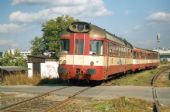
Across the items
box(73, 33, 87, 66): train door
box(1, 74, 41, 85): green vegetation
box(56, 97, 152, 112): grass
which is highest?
box(73, 33, 87, 66): train door

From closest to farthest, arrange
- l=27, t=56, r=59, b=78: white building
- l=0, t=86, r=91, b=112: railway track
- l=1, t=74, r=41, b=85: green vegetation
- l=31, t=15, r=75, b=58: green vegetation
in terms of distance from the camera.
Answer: l=0, t=86, r=91, b=112: railway track < l=1, t=74, r=41, b=85: green vegetation < l=27, t=56, r=59, b=78: white building < l=31, t=15, r=75, b=58: green vegetation

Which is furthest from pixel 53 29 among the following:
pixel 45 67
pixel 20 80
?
pixel 20 80

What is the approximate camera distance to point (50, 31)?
275 ft

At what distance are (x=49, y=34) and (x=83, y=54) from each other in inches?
2532

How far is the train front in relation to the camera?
2044cm

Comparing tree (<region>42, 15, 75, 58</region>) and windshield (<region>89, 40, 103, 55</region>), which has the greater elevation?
tree (<region>42, 15, 75, 58</region>)

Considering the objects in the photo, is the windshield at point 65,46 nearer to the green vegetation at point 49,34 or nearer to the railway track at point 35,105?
the railway track at point 35,105

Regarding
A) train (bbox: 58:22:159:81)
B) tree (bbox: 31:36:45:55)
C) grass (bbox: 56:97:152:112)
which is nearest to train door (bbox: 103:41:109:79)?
train (bbox: 58:22:159:81)

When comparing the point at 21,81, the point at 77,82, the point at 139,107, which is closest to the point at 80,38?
the point at 77,82

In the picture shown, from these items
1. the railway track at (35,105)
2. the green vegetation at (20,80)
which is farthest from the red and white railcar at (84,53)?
the railway track at (35,105)

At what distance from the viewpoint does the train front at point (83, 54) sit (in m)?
20.4

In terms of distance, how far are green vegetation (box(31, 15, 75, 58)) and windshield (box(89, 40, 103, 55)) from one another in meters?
60.8

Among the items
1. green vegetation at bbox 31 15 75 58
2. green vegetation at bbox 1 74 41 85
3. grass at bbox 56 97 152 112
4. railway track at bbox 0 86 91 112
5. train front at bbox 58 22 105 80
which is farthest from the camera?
green vegetation at bbox 31 15 75 58

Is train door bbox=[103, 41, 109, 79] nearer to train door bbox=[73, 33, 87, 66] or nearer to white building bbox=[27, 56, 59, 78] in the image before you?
train door bbox=[73, 33, 87, 66]
